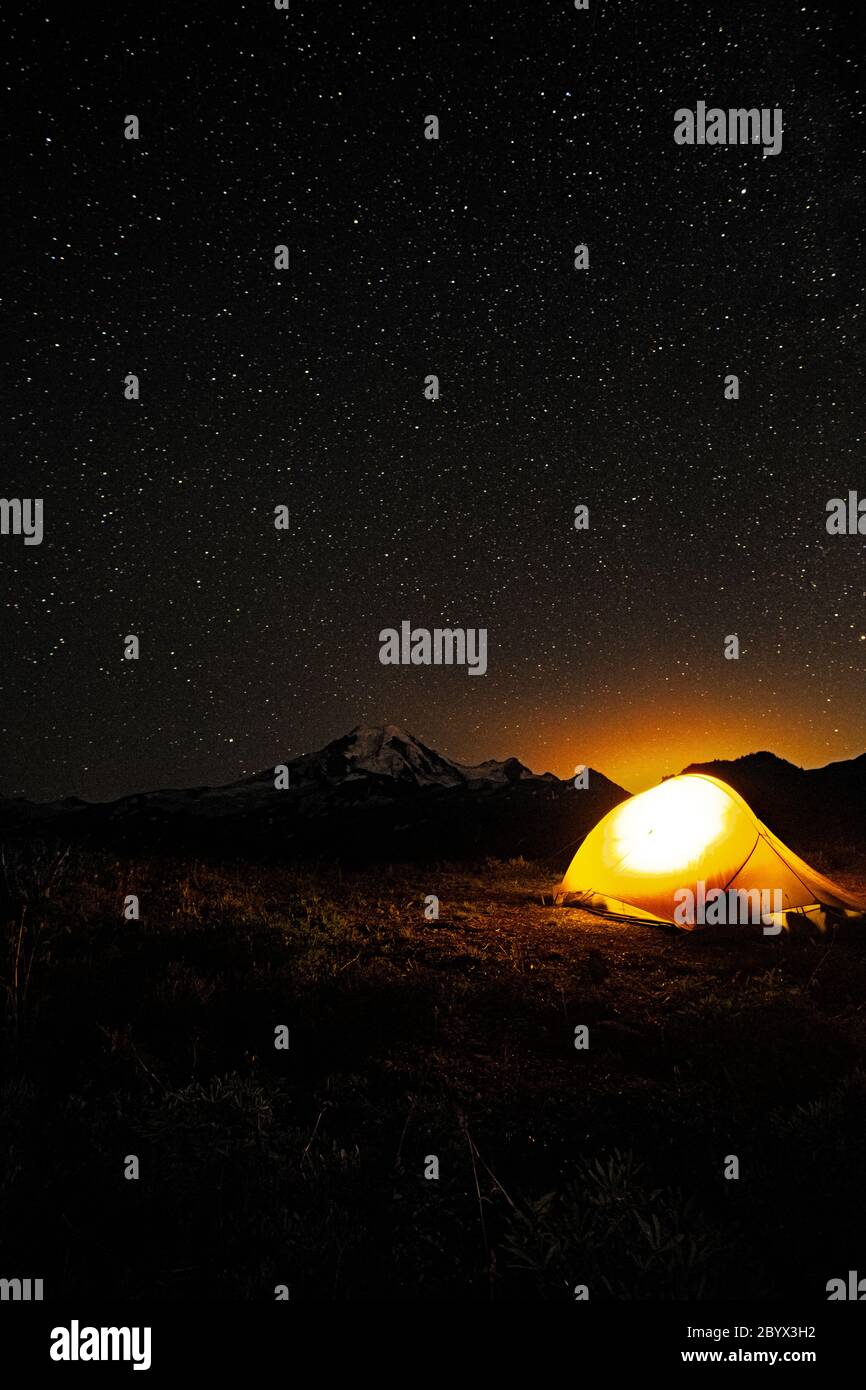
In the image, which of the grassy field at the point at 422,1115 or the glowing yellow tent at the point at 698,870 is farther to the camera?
the glowing yellow tent at the point at 698,870

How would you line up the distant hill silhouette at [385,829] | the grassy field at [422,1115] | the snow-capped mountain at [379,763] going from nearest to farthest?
1. the grassy field at [422,1115]
2. the distant hill silhouette at [385,829]
3. the snow-capped mountain at [379,763]

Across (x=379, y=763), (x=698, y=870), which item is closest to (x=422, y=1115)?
(x=698, y=870)

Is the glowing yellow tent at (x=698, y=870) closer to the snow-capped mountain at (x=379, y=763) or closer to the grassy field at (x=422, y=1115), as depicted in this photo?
the grassy field at (x=422, y=1115)

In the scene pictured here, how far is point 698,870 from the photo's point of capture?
988 centimetres

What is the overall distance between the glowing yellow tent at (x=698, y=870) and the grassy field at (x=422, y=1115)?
0.93 meters

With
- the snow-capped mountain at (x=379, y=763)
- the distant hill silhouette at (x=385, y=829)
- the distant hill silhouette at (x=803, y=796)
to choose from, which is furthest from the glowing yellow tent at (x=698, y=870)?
the snow-capped mountain at (x=379, y=763)

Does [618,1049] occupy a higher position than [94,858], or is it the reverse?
[94,858]

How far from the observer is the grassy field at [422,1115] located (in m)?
3.22

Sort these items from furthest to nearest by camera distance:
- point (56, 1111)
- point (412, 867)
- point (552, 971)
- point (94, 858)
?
point (412, 867)
point (94, 858)
point (552, 971)
point (56, 1111)

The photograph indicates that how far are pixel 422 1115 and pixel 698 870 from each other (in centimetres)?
658

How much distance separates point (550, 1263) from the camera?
316cm
